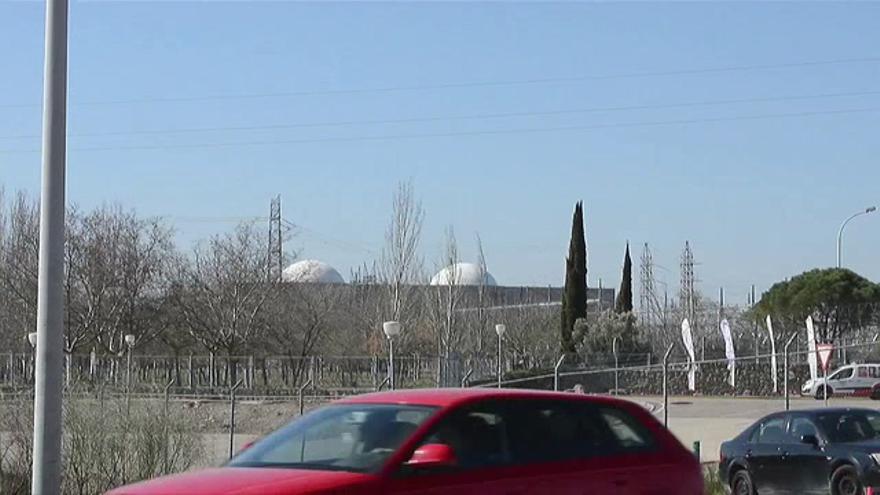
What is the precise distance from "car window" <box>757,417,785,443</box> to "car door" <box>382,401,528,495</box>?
33.2 feet

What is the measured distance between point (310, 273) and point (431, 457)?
2859 inches

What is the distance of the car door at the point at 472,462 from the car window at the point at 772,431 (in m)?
10.1

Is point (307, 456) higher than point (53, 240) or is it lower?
lower

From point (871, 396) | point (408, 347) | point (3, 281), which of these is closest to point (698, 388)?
point (871, 396)

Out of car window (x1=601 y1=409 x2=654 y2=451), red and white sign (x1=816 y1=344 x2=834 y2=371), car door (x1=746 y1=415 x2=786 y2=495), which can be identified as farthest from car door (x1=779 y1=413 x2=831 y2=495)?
car window (x1=601 y1=409 x2=654 y2=451)

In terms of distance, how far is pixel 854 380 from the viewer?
52344 mm

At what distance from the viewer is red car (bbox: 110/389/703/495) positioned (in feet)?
28.3

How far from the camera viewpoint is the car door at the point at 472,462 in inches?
344

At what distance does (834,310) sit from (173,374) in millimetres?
32188

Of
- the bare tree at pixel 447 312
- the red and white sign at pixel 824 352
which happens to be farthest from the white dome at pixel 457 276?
the red and white sign at pixel 824 352

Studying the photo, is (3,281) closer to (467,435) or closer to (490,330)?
(490,330)

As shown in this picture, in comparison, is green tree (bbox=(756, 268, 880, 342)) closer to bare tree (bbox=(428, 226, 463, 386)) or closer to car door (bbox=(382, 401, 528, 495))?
bare tree (bbox=(428, 226, 463, 386))

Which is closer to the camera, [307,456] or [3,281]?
[307,456]

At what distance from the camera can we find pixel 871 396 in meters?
51.2
